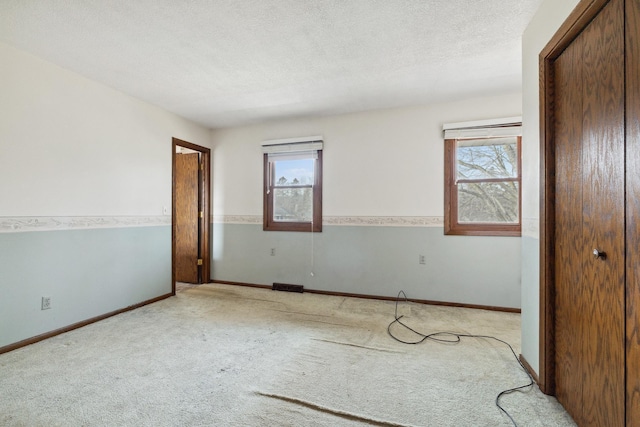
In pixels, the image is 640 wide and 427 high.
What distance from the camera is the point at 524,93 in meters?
1.98

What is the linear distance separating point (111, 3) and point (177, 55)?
596 mm

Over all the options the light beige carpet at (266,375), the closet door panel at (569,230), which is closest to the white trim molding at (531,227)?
the closet door panel at (569,230)

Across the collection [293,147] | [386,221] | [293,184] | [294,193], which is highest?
[293,147]

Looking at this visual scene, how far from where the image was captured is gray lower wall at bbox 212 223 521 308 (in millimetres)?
3146

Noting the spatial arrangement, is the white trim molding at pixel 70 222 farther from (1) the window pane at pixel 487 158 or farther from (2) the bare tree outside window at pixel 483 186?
(1) the window pane at pixel 487 158

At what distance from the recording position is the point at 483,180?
321cm

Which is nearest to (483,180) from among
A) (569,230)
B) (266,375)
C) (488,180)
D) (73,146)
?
(488,180)

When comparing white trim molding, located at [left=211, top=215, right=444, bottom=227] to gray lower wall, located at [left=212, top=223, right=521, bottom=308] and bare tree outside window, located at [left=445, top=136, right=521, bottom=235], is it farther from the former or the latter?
bare tree outside window, located at [left=445, top=136, right=521, bottom=235]

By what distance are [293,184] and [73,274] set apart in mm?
2574

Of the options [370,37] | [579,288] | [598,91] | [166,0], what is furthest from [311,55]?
[579,288]

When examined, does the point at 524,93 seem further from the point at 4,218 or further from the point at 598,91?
the point at 4,218

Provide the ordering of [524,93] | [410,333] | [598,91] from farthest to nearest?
[410,333]
[524,93]
[598,91]

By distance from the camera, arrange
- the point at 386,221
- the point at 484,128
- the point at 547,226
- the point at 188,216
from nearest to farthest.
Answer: the point at 547,226
the point at 484,128
the point at 386,221
the point at 188,216

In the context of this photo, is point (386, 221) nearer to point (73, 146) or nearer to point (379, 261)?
point (379, 261)
